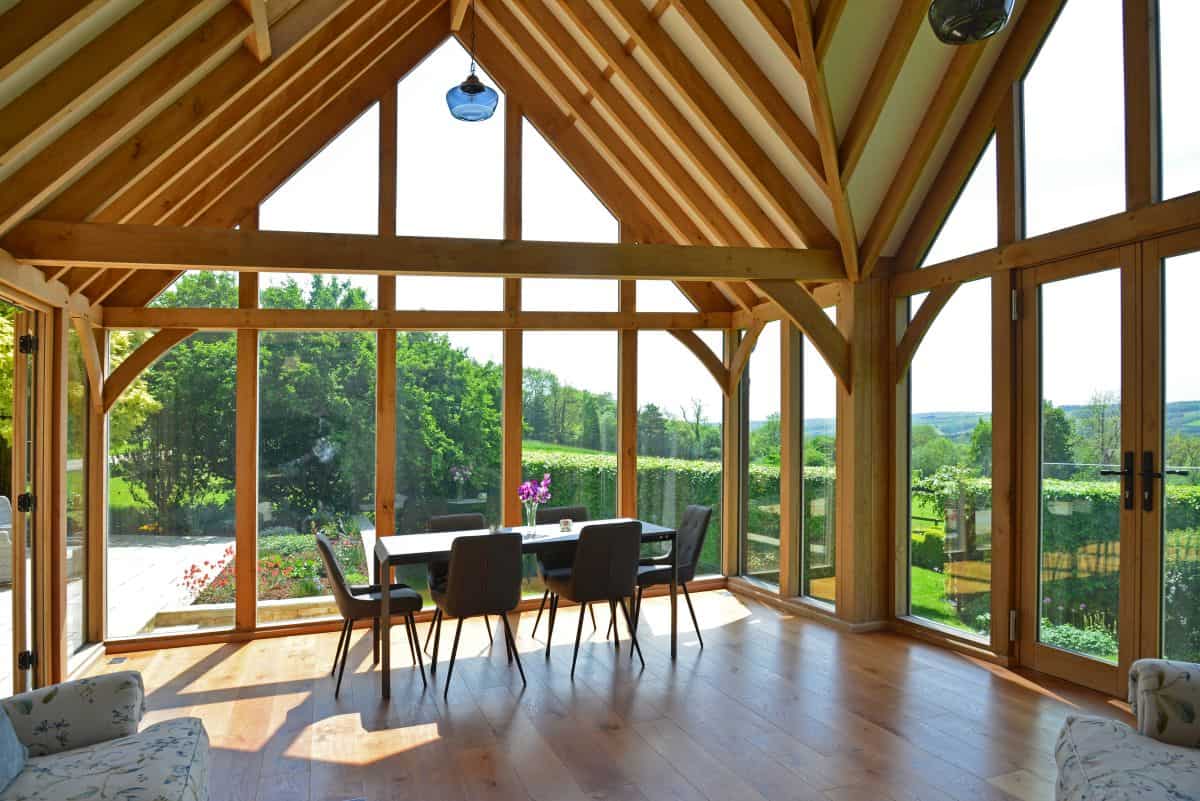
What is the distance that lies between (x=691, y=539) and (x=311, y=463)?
2952 millimetres

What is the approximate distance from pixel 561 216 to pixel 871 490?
3.39 m

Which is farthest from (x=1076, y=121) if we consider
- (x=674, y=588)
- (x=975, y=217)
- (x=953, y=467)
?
(x=674, y=588)

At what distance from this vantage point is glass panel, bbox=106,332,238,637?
19.8 feet

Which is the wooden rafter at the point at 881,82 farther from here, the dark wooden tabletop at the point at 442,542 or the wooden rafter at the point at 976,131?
the dark wooden tabletop at the point at 442,542

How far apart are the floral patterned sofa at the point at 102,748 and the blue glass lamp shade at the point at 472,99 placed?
11.7 ft

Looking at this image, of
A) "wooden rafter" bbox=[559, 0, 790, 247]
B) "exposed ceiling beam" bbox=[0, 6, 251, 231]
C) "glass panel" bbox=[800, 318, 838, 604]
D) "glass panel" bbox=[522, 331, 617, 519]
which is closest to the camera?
"exposed ceiling beam" bbox=[0, 6, 251, 231]

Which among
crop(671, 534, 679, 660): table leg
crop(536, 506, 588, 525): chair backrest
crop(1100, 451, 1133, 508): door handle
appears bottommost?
crop(671, 534, 679, 660): table leg

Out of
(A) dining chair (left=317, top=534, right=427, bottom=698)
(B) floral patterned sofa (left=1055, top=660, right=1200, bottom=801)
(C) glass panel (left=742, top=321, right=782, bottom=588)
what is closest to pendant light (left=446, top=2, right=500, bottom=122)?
(A) dining chair (left=317, top=534, right=427, bottom=698)

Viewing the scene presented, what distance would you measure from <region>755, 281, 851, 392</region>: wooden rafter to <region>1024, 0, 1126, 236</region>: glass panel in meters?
1.43

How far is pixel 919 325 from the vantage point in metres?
5.83

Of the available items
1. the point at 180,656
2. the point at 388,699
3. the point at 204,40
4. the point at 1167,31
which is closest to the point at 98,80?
the point at 204,40

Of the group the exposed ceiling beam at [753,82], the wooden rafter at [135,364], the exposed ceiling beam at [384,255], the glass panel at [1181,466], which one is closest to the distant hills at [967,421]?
the glass panel at [1181,466]

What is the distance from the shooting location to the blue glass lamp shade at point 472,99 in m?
4.95

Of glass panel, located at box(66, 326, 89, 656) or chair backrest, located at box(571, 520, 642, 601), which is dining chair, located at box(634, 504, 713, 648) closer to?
chair backrest, located at box(571, 520, 642, 601)
